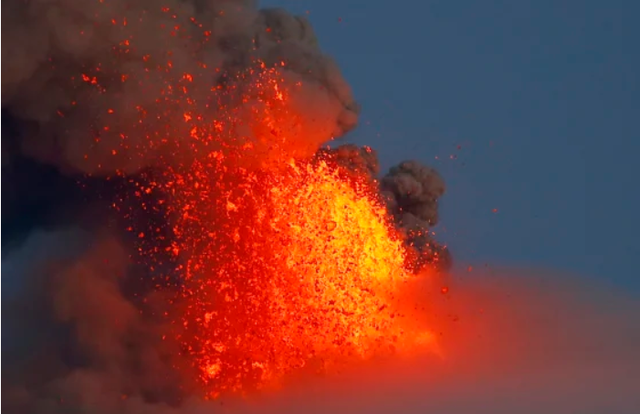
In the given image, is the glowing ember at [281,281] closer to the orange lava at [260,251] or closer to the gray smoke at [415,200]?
the orange lava at [260,251]

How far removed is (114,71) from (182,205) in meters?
3.56

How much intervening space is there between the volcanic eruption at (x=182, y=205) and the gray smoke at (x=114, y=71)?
0.03 m

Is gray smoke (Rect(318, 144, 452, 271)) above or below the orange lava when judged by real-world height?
above

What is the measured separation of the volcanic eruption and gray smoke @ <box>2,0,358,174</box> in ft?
0.11

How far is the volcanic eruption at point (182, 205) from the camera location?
22094 millimetres

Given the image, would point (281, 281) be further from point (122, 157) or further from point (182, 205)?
point (122, 157)

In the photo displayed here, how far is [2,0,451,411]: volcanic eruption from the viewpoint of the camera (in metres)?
22.1

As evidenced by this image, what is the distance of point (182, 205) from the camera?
23547 millimetres

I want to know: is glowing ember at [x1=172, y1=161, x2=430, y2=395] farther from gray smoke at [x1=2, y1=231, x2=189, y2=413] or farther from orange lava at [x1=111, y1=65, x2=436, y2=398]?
gray smoke at [x1=2, y1=231, x2=189, y2=413]

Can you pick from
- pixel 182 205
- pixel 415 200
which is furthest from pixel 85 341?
pixel 415 200

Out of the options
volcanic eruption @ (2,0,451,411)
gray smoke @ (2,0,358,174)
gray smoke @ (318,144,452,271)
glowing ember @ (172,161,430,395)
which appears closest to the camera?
gray smoke @ (2,0,358,174)

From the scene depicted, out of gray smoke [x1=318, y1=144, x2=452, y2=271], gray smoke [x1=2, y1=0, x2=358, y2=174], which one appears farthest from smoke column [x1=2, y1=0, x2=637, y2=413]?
gray smoke [x1=318, y1=144, x2=452, y2=271]

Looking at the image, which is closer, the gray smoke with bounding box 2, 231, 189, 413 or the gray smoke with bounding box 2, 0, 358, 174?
the gray smoke with bounding box 2, 231, 189, 413

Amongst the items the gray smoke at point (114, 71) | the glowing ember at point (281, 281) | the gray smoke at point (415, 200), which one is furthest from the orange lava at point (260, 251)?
the gray smoke at point (415, 200)
